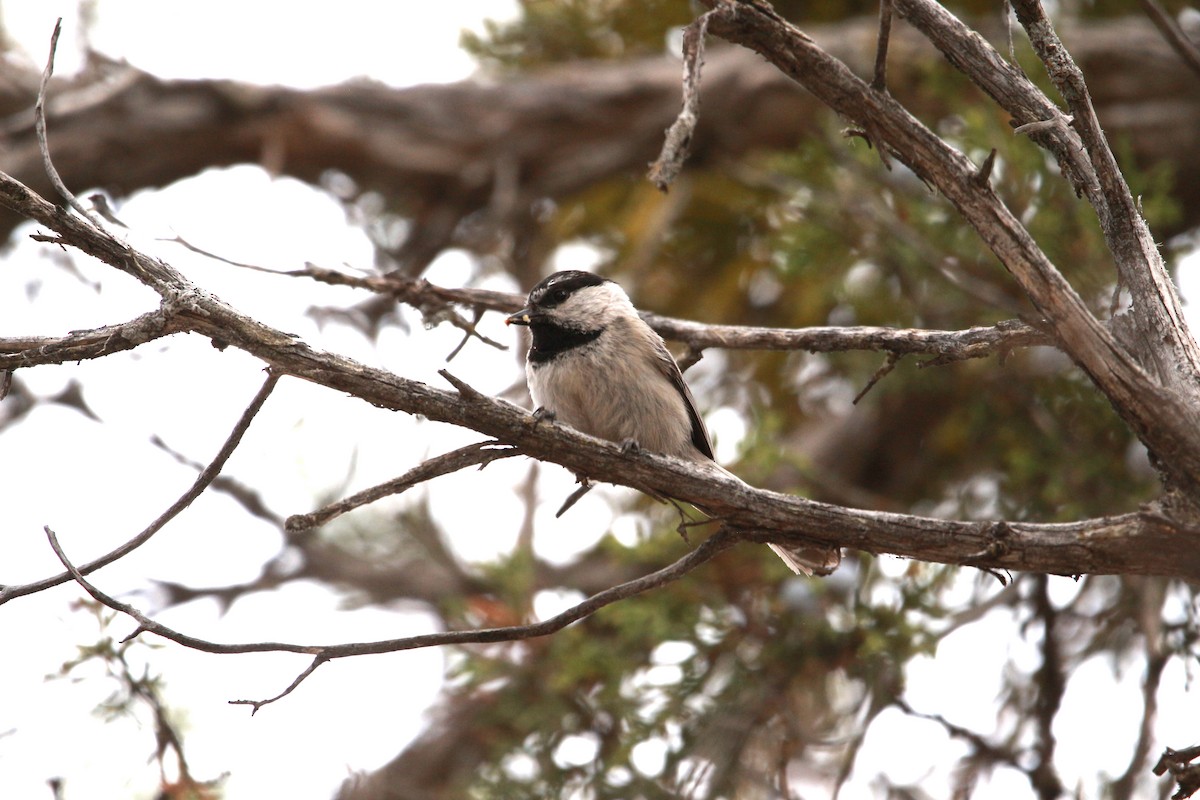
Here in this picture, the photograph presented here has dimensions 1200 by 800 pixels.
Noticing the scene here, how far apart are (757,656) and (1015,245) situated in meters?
2.76

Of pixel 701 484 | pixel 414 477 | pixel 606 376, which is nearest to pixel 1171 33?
pixel 606 376

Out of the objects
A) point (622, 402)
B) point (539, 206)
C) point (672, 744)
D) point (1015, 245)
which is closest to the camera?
point (1015, 245)

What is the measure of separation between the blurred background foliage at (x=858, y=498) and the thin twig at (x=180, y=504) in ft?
7.61

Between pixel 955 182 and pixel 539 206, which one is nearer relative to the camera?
pixel 955 182

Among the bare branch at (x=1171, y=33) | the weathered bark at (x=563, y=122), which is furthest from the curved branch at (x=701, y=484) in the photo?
the weathered bark at (x=563, y=122)

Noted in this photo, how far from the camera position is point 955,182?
202 cm

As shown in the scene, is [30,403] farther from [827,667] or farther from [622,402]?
[827,667]

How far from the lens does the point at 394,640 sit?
7.07 ft

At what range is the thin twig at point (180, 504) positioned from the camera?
6.65 feet

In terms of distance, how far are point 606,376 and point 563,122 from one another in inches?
88.5

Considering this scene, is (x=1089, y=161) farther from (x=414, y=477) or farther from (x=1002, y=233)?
(x=414, y=477)

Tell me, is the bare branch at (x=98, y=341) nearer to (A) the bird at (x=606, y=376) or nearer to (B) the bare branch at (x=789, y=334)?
(B) the bare branch at (x=789, y=334)

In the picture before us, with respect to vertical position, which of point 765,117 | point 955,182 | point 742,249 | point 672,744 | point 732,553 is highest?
point 765,117

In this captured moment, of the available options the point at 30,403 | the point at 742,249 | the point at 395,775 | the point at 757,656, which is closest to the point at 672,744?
the point at 757,656
